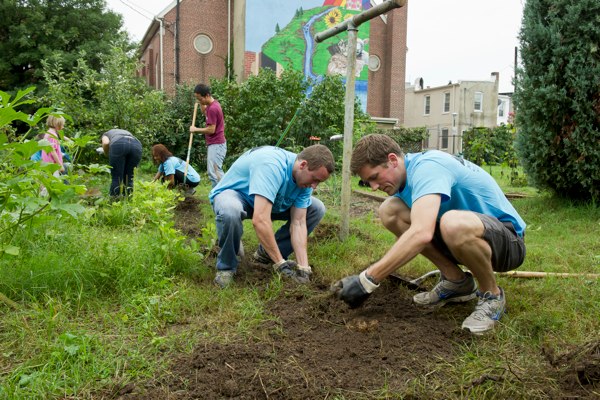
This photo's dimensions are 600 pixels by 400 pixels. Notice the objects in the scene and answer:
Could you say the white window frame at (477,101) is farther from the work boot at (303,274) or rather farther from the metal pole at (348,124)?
the work boot at (303,274)

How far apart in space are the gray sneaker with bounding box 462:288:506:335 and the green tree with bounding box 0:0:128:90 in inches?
818

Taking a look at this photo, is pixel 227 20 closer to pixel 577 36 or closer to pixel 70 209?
pixel 577 36

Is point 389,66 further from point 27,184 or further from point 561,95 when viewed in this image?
point 27,184

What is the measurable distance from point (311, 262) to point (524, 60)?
13.2ft

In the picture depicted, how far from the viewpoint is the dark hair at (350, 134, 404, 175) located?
2.59 meters

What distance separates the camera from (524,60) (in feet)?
19.4

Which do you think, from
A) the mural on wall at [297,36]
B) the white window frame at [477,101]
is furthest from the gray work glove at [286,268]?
the white window frame at [477,101]

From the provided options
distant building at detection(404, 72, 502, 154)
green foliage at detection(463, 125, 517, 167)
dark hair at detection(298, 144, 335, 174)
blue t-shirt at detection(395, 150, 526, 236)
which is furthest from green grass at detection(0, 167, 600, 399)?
distant building at detection(404, 72, 502, 154)

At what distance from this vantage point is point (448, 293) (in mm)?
3020

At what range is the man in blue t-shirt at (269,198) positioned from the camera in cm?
327

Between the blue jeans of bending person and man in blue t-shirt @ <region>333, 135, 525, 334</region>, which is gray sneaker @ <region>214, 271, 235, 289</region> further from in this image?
man in blue t-shirt @ <region>333, 135, 525, 334</region>

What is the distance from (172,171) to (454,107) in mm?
32496

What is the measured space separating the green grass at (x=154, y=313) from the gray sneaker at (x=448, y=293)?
0.27 meters

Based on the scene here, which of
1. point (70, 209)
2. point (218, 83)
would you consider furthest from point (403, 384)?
point (218, 83)
